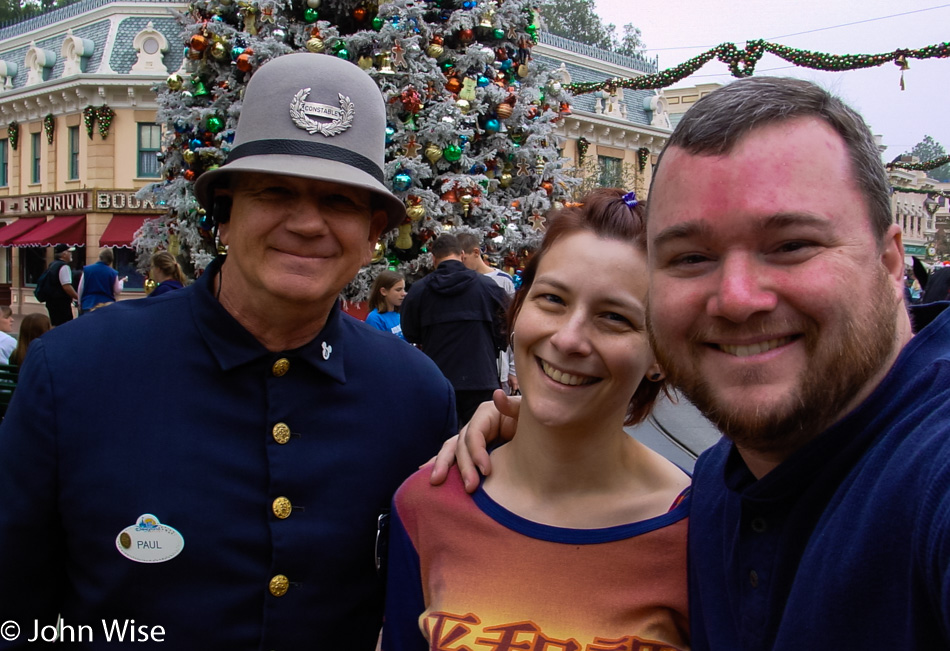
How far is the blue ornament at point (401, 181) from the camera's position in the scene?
264 inches

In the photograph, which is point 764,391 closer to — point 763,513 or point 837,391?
point 837,391

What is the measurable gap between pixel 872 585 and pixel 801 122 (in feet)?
2.38

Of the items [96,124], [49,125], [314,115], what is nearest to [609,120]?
[96,124]

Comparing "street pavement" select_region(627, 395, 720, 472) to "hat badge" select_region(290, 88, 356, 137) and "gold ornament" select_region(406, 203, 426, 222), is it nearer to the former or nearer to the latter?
"hat badge" select_region(290, 88, 356, 137)

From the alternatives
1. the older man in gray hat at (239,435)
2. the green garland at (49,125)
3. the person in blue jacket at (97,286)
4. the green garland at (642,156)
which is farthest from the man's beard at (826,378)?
the green garland at (642,156)

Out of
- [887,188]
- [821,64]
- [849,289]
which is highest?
[821,64]

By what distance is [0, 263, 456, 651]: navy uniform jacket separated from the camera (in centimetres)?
181

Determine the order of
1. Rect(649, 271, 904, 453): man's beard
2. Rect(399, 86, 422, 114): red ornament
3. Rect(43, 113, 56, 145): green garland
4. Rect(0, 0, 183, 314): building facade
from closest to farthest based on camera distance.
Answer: Rect(649, 271, 904, 453): man's beard → Rect(399, 86, 422, 114): red ornament → Rect(0, 0, 183, 314): building facade → Rect(43, 113, 56, 145): green garland

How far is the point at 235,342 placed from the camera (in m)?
1.96

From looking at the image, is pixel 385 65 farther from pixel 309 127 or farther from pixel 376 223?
pixel 309 127

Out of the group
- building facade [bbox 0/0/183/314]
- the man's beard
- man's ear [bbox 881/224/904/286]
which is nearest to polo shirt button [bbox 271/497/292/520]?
the man's beard

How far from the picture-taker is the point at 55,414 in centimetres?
181

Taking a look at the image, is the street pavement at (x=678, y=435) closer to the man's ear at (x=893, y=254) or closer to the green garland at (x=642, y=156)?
the man's ear at (x=893, y=254)

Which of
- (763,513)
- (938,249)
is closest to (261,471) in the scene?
(763,513)
